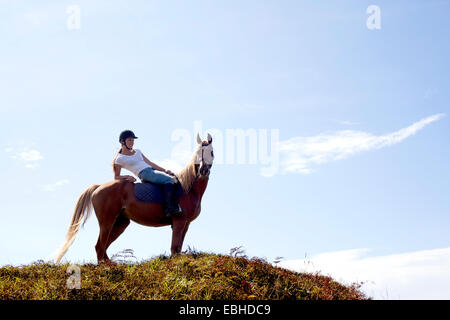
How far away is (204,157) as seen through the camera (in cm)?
1132

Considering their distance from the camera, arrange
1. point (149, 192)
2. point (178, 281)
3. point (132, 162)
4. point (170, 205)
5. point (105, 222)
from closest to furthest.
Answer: point (178, 281), point (170, 205), point (149, 192), point (105, 222), point (132, 162)

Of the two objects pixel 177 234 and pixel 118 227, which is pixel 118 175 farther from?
pixel 177 234

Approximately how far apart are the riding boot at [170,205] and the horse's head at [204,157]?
0.88 m

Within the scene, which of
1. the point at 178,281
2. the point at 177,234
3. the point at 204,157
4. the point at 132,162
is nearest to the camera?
the point at 178,281

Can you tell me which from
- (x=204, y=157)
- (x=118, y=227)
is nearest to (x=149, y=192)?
(x=118, y=227)

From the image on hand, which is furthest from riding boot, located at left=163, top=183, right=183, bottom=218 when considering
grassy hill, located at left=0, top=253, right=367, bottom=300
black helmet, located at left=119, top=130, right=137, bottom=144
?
black helmet, located at left=119, top=130, right=137, bottom=144

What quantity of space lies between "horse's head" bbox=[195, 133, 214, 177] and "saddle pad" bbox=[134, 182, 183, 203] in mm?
765

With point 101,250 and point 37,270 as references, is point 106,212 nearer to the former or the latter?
point 101,250

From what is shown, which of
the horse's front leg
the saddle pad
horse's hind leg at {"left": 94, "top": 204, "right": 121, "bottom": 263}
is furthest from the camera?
horse's hind leg at {"left": 94, "top": 204, "right": 121, "bottom": 263}

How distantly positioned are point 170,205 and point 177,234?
0.75 metres

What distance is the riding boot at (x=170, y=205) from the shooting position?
11.2 m

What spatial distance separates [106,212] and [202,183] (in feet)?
8.61

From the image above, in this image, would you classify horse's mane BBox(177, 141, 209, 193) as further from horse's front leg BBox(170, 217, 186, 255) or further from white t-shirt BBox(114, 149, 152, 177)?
white t-shirt BBox(114, 149, 152, 177)

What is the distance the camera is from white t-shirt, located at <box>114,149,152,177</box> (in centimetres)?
1182
